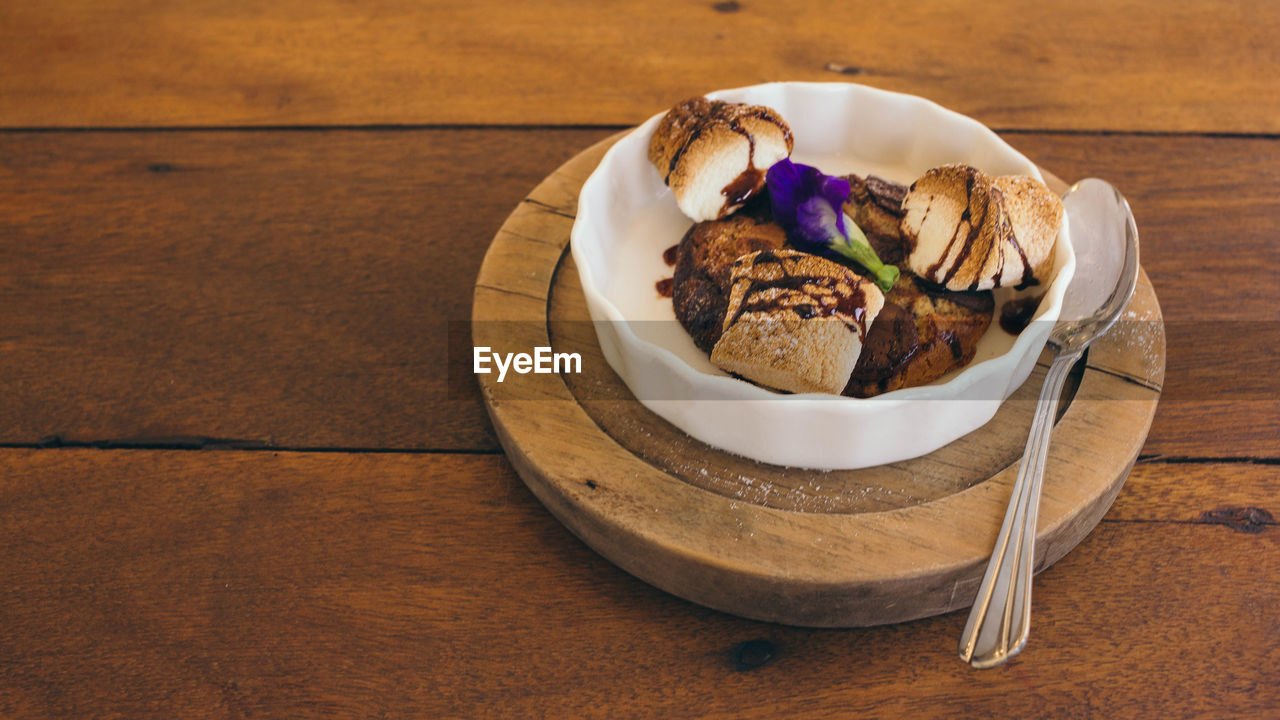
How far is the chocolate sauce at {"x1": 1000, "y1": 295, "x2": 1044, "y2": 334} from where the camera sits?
2.88 feet

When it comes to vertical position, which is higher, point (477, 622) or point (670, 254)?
point (670, 254)

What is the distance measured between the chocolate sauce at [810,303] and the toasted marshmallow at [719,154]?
0.15 meters

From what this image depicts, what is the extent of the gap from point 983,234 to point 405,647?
23.3 inches

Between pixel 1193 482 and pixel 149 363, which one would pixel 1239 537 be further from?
pixel 149 363

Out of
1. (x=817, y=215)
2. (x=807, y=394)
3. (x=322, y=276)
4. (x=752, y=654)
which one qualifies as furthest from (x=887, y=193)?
(x=322, y=276)

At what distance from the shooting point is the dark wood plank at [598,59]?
1.28 metres

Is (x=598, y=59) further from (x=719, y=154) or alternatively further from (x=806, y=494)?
(x=806, y=494)

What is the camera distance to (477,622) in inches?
29.6

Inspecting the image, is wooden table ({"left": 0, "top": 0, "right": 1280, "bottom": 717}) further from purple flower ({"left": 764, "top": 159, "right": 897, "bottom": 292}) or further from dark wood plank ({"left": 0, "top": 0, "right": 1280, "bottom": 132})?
purple flower ({"left": 764, "top": 159, "right": 897, "bottom": 292})

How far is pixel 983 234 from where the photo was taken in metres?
0.83

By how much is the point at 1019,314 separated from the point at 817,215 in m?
0.21

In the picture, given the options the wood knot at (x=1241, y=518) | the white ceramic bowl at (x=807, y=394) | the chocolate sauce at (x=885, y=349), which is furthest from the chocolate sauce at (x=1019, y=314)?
the wood knot at (x=1241, y=518)

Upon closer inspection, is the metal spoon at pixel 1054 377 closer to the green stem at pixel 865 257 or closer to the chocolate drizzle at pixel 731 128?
the green stem at pixel 865 257

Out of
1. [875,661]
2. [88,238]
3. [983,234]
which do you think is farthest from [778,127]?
[88,238]
